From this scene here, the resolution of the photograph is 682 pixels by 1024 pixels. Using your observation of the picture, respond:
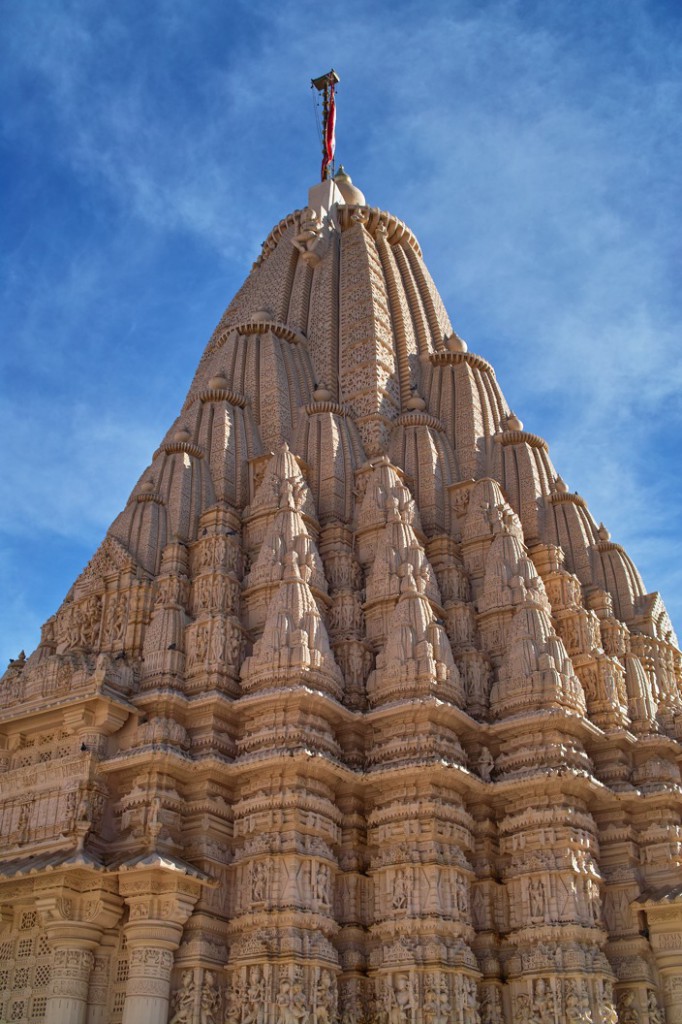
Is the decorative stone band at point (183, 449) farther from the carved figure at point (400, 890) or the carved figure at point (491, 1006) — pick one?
the carved figure at point (491, 1006)

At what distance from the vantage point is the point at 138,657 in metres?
22.6

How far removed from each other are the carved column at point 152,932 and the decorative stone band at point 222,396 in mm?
13532

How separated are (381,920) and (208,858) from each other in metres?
3.34

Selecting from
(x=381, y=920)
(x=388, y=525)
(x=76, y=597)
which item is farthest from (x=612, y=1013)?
(x=76, y=597)

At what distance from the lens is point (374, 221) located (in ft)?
118

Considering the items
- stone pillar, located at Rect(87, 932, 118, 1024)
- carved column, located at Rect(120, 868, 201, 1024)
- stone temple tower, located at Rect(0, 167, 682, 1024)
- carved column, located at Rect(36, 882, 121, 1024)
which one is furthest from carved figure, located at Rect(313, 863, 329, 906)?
stone pillar, located at Rect(87, 932, 118, 1024)

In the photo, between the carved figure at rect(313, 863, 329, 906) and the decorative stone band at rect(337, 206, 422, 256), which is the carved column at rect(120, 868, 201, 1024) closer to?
the carved figure at rect(313, 863, 329, 906)

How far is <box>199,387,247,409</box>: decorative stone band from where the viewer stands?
28641mm

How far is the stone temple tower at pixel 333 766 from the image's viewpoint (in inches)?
742

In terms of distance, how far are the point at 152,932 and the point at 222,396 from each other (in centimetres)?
1446

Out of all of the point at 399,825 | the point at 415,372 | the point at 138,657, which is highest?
the point at 415,372

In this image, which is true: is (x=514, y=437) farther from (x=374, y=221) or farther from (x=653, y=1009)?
(x=653, y=1009)

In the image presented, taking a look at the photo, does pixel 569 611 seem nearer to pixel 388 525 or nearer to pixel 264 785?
pixel 388 525

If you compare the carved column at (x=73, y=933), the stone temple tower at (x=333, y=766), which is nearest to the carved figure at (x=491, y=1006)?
the stone temple tower at (x=333, y=766)
